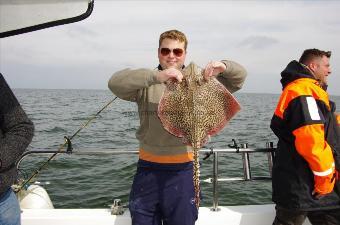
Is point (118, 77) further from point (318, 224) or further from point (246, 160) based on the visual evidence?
point (318, 224)

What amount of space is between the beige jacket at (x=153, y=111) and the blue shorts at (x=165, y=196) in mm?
96

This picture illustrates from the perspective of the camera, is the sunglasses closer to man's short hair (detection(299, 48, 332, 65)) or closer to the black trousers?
man's short hair (detection(299, 48, 332, 65))

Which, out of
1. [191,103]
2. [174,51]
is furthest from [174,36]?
[191,103]

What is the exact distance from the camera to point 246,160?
184 inches

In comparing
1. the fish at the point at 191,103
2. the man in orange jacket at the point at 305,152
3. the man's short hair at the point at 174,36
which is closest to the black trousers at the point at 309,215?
the man in orange jacket at the point at 305,152

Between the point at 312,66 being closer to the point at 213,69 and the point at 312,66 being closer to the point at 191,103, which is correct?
the point at 213,69

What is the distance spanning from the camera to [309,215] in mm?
3859

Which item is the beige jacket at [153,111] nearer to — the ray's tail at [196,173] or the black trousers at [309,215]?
the ray's tail at [196,173]

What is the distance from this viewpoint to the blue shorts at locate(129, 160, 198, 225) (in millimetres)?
3281

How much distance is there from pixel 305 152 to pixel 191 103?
126 cm

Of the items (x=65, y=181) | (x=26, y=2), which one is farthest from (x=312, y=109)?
(x=65, y=181)

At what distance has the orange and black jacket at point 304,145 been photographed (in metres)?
3.39

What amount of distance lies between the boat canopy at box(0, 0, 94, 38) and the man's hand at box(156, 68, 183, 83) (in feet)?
2.99

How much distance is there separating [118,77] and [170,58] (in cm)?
52
